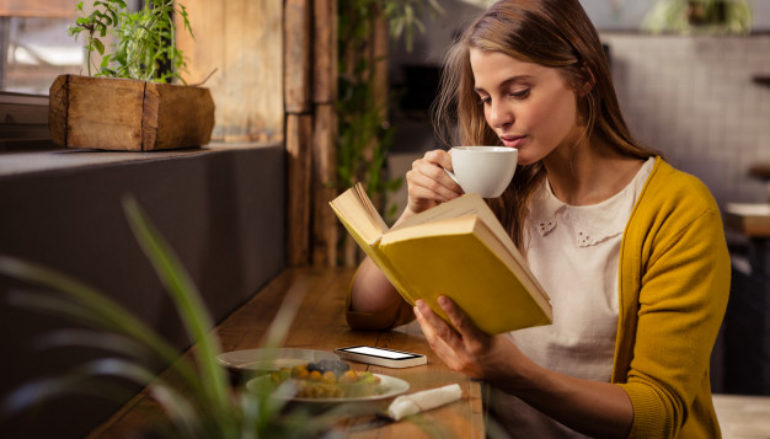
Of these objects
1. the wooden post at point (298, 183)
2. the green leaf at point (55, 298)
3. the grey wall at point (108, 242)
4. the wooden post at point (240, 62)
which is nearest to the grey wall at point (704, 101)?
the wooden post at point (298, 183)

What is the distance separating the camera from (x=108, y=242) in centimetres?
99

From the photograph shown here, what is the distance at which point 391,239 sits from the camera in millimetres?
920

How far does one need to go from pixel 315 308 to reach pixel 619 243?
0.68 metres

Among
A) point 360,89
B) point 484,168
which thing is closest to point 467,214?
point 484,168

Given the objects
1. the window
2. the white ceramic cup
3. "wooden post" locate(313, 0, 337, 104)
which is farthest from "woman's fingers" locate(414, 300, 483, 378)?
"wooden post" locate(313, 0, 337, 104)

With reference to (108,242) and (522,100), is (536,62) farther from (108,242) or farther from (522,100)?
(108,242)

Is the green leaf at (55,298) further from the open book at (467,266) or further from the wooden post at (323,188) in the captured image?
the wooden post at (323,188)

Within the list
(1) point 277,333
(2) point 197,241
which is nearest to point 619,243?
(2) point 197,241

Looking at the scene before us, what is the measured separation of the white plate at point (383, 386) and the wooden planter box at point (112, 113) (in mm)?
586

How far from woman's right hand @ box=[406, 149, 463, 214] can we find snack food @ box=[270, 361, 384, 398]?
38 cm

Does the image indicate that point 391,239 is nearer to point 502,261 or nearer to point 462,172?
point 502,261

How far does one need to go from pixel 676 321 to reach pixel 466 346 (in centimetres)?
40

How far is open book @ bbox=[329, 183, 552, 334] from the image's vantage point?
0.86m

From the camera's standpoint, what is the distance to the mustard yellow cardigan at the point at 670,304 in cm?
122
